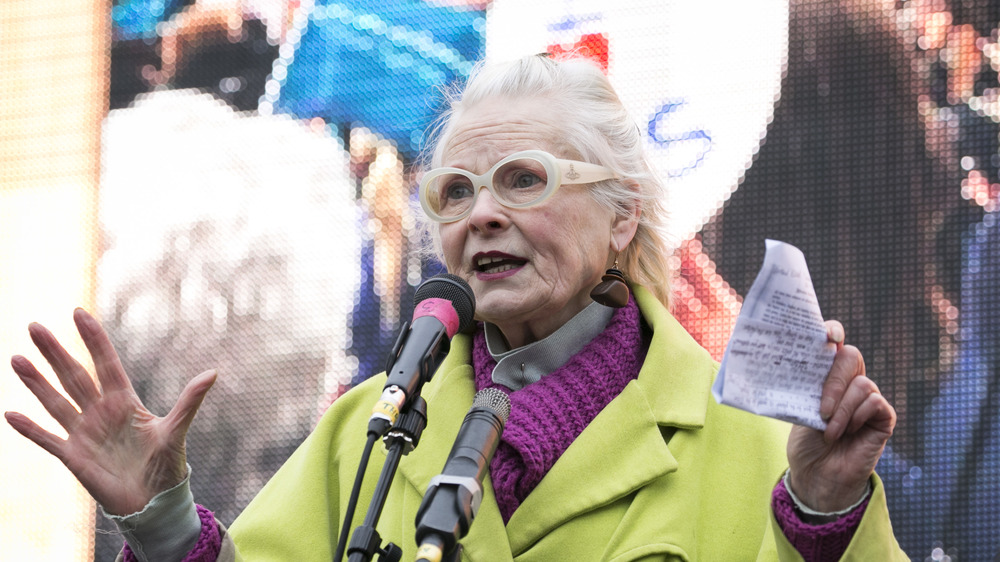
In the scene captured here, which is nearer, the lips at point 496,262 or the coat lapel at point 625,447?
the coat lapel at point 625,447

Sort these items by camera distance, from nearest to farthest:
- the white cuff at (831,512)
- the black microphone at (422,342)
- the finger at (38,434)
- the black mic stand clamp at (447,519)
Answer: the black mic stand clamp at (447,519) < the black microphone at (422,342) < the white cuff at (831,512) < the finger at (38,434)

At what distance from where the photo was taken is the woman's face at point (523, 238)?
6.82ft

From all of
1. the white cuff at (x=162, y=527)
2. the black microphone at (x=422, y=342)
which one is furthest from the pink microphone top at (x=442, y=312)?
the white cuff at (x=162, y=527)

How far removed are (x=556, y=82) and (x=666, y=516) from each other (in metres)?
0.98

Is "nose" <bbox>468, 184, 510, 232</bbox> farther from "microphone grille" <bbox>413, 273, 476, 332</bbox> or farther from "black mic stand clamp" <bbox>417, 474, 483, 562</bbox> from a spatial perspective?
"black mic stand clamp" <bbox>417, 474, 483, 562</bbox>

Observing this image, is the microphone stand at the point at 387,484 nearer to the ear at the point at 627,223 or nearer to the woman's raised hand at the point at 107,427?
the woman's raised hand at the point at 107,427

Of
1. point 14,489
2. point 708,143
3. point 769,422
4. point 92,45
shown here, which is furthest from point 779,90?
point 14,489

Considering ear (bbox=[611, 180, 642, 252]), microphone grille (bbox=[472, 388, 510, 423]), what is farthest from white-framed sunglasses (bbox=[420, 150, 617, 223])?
microphone grille (bbox=[472, 388, 510, 423])

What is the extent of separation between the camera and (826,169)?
9.61 ft

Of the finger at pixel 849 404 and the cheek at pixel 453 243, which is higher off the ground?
the finger at pixel 849 404

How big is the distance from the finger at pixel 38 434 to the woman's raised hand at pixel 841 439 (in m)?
1.18

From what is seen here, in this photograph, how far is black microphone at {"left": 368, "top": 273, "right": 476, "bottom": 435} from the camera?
1427mm

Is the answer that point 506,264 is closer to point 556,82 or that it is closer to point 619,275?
point 619,275

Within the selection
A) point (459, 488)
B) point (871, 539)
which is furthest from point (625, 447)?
point (459, 488)
